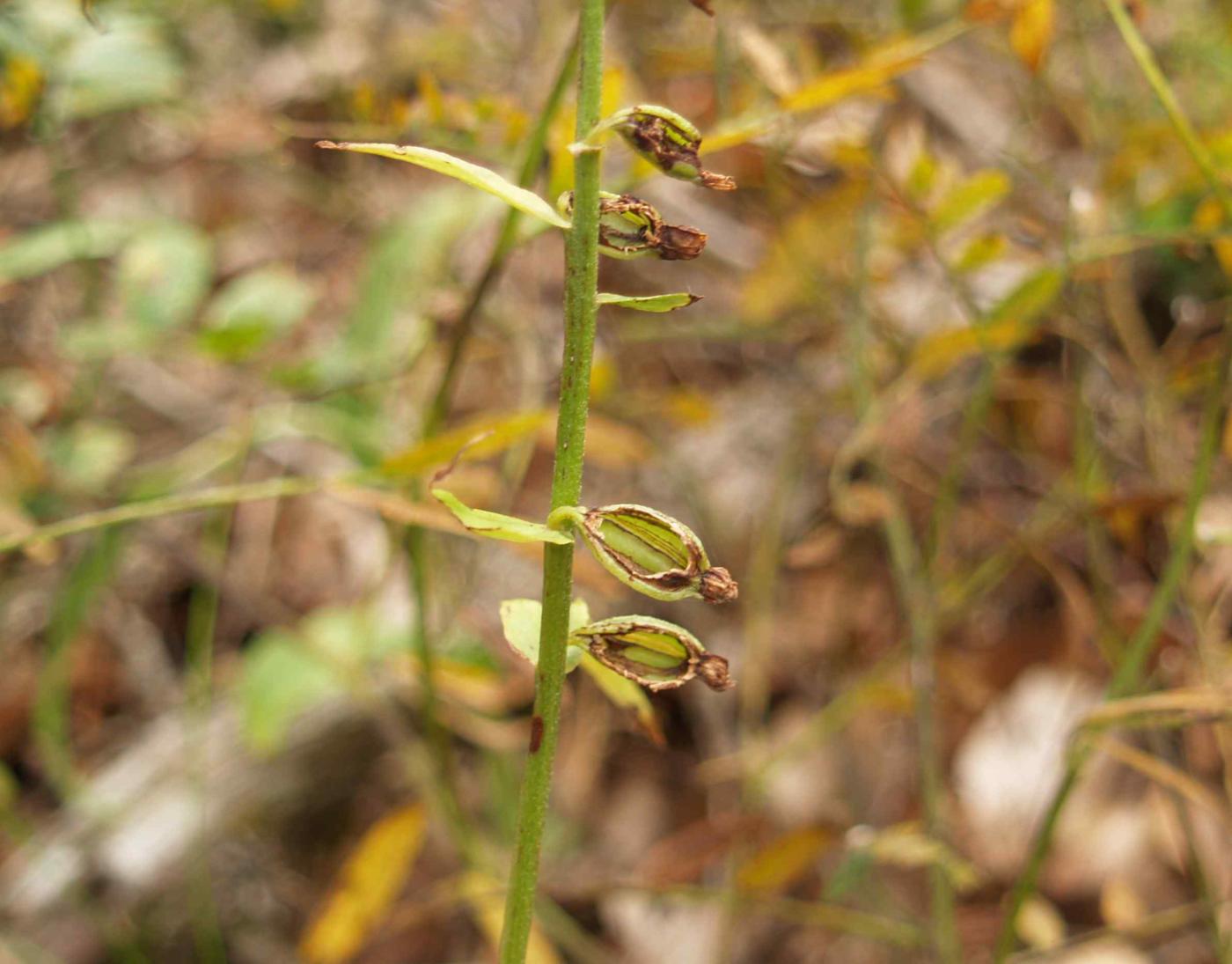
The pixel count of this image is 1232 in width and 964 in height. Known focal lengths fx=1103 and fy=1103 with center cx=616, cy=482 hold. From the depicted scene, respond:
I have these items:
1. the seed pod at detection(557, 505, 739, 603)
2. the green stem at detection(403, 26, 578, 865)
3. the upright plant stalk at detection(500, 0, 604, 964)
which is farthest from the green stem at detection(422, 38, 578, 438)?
the seed pod at detection(557, 505, 739, 603)

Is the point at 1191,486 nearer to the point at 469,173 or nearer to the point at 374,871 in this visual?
the point at 469,173

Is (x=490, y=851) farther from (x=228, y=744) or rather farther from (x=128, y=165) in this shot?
(x=128, y=165)

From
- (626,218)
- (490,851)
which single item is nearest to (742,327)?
(490,851)

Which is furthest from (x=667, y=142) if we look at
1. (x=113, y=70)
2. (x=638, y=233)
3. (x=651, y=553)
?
(x=113, y=70)

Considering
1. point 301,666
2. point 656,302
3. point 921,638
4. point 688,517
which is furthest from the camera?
point 688,517

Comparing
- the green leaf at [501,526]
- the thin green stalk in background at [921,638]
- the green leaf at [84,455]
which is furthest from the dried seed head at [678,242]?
the green leaf at [84,455]

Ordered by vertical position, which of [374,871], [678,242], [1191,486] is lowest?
[374,871]

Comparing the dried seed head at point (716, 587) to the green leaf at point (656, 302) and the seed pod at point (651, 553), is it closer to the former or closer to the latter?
the seed pod at point (651, 553)
